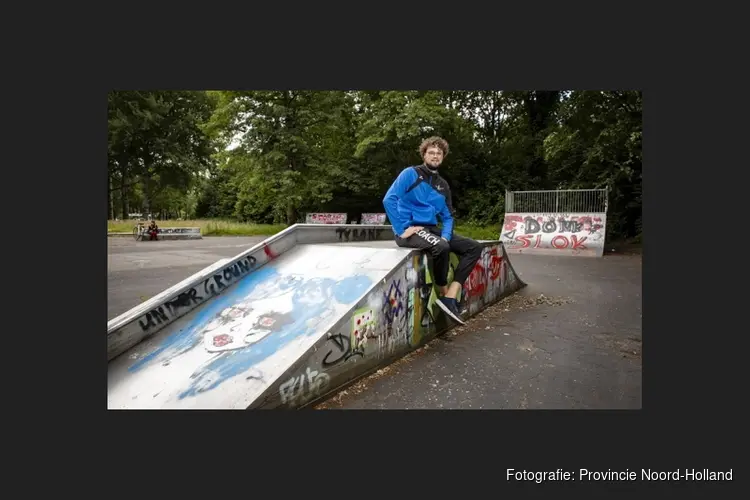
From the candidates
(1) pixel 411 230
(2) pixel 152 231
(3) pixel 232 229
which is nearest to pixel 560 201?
(1) pixel 411 230

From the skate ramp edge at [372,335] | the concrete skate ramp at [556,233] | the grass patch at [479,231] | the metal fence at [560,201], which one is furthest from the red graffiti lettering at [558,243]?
the skate ramp edge at [372,335]

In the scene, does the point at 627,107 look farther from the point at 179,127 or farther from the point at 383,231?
the point at 179,127

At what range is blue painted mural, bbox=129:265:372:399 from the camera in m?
3.54

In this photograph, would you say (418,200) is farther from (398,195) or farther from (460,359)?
(460,359)

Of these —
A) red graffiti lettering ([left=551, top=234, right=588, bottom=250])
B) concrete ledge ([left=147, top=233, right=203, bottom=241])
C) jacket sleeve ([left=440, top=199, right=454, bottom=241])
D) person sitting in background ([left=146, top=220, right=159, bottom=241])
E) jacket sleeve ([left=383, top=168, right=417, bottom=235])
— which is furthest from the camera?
concrete ledge ([left=147, top=233, right=203, bottom=241])

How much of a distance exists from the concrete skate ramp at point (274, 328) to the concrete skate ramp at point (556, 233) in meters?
11.8

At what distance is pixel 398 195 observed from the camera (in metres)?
4.93

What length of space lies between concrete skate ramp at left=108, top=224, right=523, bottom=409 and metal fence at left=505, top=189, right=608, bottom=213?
13.4m

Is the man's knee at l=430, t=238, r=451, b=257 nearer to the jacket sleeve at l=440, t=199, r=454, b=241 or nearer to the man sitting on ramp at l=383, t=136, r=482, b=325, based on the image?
the man sitting on ramp at l=383, t=136, r=482, b=325

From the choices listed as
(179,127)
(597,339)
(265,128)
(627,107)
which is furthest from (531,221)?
(179,127)

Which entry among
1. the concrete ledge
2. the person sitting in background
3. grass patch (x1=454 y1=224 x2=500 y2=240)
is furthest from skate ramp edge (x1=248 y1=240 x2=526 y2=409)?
the concrete ledge

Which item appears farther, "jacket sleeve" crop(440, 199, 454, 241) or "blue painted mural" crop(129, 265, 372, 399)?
"jacket sleeve" crop(440, 199, 454, 241)

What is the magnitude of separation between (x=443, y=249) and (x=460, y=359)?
49.7 inches

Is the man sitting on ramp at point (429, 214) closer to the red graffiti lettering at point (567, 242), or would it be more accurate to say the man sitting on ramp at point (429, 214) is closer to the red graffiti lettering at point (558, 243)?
the red graffiti lettering at point (567, 242)
